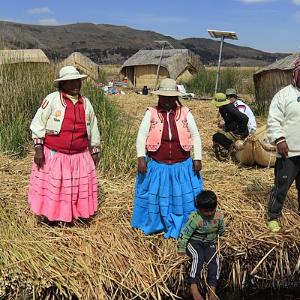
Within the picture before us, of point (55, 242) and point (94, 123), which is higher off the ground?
point (94, 123)

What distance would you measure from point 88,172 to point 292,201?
6.46 ft

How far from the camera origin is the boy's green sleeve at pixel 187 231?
11.6ft

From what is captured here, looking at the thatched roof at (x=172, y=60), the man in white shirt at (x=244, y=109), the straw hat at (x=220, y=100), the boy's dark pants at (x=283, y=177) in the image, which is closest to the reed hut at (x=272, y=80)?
the man in white shirt at (x=244, y=109)

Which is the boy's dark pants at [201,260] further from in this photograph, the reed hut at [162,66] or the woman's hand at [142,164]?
the reed hut at [162,66]

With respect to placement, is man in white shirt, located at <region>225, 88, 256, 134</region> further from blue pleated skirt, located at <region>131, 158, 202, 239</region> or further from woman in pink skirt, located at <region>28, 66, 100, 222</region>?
woman in pink skirt, located at <region>28, 66, 100, 222</region>

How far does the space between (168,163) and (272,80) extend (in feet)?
27.2

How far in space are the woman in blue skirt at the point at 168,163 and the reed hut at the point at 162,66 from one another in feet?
58.4

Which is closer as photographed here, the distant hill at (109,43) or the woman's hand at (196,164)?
the woman's hand at (196,164)

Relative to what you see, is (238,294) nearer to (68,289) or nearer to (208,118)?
(68,289)

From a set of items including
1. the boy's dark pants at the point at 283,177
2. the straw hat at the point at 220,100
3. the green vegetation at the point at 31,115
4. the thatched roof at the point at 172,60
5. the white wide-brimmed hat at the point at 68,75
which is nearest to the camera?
the white wide-brimmed hat at the point at 68,75

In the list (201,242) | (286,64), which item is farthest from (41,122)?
(286,64)

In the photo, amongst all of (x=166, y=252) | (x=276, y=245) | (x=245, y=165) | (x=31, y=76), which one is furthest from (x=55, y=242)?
(x=31, y=76)

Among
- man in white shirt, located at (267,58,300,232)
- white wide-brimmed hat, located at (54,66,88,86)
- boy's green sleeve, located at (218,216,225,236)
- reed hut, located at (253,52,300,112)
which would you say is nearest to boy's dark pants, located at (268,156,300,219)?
man in white shirt, located at (267,58,300,232)

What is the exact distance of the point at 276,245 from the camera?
3.99 meters
